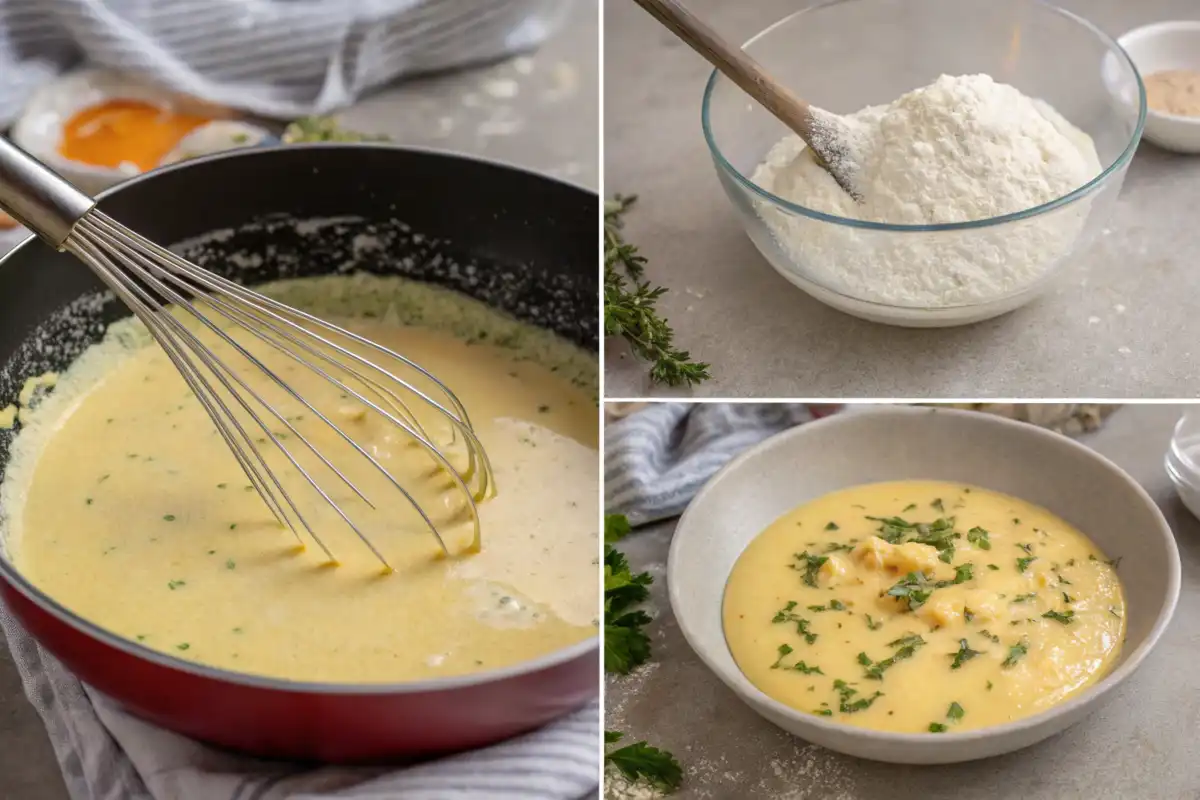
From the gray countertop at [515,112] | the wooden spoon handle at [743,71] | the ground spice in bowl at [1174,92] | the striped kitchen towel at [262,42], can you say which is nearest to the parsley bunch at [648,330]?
the wooden spoon handle at [743,71]

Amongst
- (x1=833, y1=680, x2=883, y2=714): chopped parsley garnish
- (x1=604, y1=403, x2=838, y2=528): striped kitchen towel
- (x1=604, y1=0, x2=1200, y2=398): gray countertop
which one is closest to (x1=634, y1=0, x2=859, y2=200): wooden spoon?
(x1=604, y1=0, x2=1200, y2=398): gray countertop

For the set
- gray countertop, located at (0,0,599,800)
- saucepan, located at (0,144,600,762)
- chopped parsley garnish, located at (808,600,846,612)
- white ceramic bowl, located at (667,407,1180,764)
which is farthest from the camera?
gray countertop, located at (0,0,599,800)

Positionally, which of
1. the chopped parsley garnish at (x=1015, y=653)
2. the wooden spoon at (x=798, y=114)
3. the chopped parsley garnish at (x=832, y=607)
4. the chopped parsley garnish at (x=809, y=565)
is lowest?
the chopped parsley garnish at (x=809, y=565)

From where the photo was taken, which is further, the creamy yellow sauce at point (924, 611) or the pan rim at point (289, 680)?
the creamy yellow sauce at point (924, 611)

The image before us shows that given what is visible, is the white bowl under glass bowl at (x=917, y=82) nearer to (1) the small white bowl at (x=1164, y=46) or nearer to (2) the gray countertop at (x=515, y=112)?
(1) the small white bowl at (x=1164, y=46)

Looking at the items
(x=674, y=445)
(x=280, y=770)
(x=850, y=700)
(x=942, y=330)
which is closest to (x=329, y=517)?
(x=280, y=770)

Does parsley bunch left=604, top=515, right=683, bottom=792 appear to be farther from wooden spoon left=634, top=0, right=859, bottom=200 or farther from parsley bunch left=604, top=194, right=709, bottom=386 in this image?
wooden spoon left=634, top=0, right=859, bottom=200
